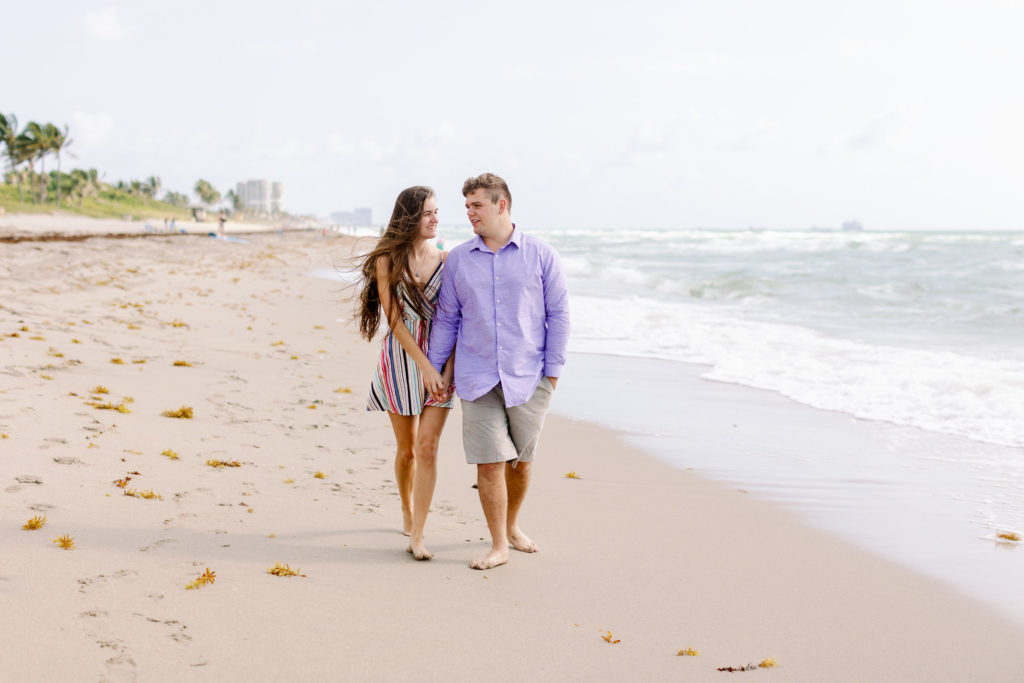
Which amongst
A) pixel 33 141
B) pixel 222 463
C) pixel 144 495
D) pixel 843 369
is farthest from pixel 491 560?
pixel 33 141

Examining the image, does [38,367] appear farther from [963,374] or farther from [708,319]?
[708,319]

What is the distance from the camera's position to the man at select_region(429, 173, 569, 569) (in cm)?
338

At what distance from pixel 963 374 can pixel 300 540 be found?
7.65 m

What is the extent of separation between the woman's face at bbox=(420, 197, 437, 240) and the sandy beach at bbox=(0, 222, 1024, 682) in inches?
56.4

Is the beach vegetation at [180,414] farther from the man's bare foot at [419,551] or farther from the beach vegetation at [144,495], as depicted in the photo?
the man's bare foot at [419,551]

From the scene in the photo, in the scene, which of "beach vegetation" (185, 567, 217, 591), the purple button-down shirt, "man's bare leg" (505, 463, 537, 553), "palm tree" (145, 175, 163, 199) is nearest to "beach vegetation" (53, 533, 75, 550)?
"beach vegetation" (185, 567, 217, 591)

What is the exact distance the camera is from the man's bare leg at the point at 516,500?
3734 millimetres

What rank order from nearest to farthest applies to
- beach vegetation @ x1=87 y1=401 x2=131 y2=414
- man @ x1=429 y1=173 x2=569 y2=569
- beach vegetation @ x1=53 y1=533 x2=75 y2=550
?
1. beach vegetation @ x1=53 y1=533 x2=75 y2=550
2. man @ x1=429 y1=173 x2=569 y2=569
3. beach vegetation @ x1=87 y1=401 x2=131 y2=414

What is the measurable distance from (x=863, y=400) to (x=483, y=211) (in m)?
5.55

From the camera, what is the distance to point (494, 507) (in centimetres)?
355

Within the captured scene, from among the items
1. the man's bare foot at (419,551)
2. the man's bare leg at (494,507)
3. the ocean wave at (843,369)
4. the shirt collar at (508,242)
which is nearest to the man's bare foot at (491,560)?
the man's bare leg at (494,507)

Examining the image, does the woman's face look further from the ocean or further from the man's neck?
the ocean

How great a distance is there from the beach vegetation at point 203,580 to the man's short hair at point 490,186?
1.80 m

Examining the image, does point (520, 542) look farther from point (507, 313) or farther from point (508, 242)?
point (508, 242)
